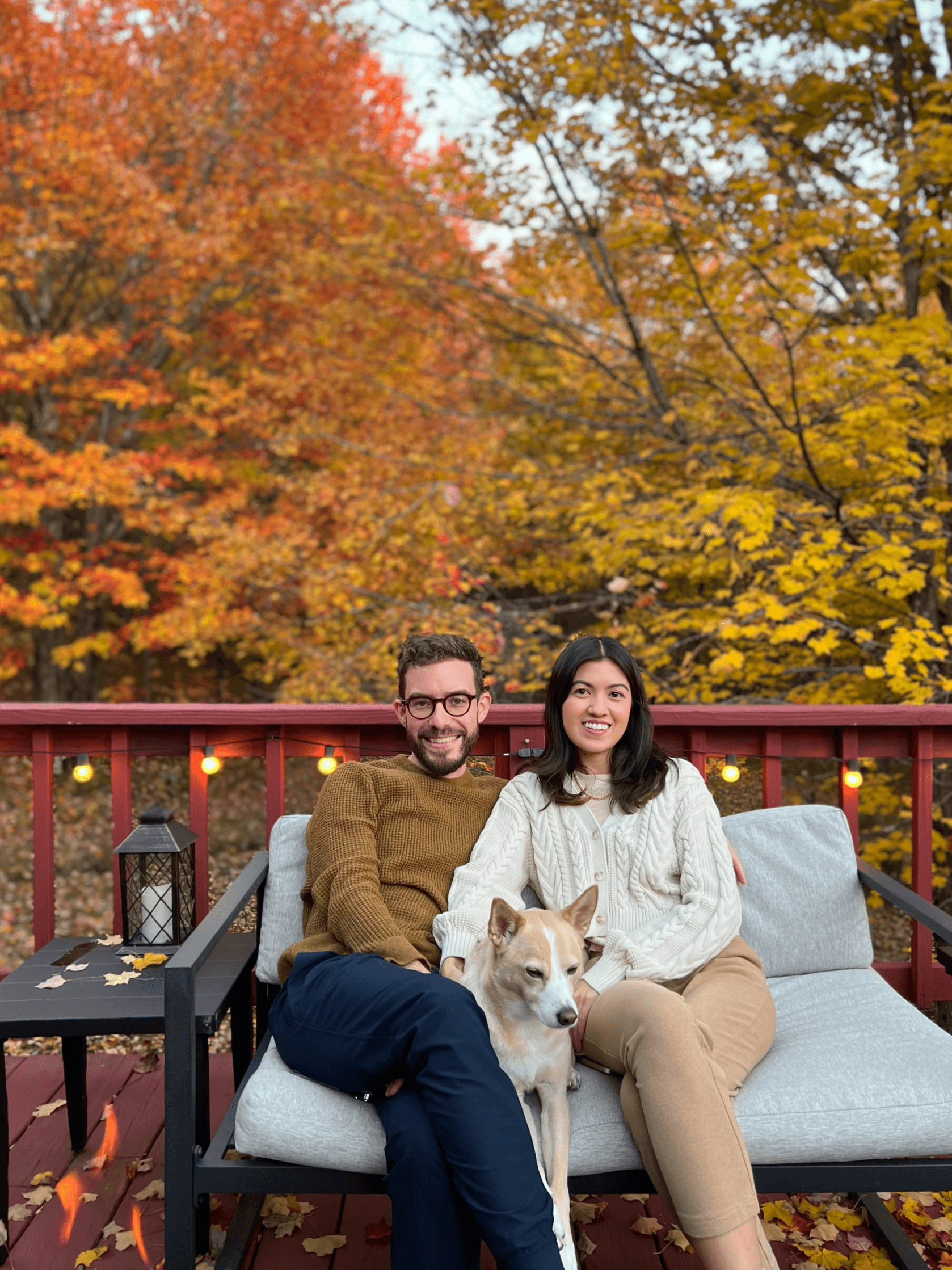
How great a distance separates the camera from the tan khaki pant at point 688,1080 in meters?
1.53

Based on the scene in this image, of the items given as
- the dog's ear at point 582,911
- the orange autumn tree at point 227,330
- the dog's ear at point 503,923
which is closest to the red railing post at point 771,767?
the dog's ear at point 582,911

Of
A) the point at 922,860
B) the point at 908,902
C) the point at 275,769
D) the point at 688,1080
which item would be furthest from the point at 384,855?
the point at 922,860

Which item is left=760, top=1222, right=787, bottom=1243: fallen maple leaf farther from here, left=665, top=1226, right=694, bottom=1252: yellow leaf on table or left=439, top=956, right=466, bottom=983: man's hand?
left=439, top=956, right=466, bottom=983: man's hand

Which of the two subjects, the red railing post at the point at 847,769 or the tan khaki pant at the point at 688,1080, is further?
the red railing post at the point at 847,769

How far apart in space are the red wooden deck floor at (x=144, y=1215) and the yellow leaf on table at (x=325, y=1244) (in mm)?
10

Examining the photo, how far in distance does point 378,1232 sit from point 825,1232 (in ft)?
3.19

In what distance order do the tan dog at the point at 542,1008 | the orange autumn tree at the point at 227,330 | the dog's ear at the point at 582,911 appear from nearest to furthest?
the tan dog at the point at 542,1008 → the dog's ear at the point at 582,911 → the orange autumn tree at the point at 227,330

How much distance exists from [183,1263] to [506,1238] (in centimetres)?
64

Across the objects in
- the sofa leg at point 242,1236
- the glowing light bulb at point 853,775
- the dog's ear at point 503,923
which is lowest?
the sofa leg at point 242,1236

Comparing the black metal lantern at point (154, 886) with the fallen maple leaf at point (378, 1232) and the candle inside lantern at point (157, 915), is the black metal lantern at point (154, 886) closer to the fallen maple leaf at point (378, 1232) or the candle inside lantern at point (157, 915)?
the candle inside lantern at point (157, 915)

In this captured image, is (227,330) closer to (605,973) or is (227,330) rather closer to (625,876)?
(625,876)

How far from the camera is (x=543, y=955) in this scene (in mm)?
1679

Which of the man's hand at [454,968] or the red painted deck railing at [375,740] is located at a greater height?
the red painted deck railing at [375,740]

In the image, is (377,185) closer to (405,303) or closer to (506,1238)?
(405,303)
